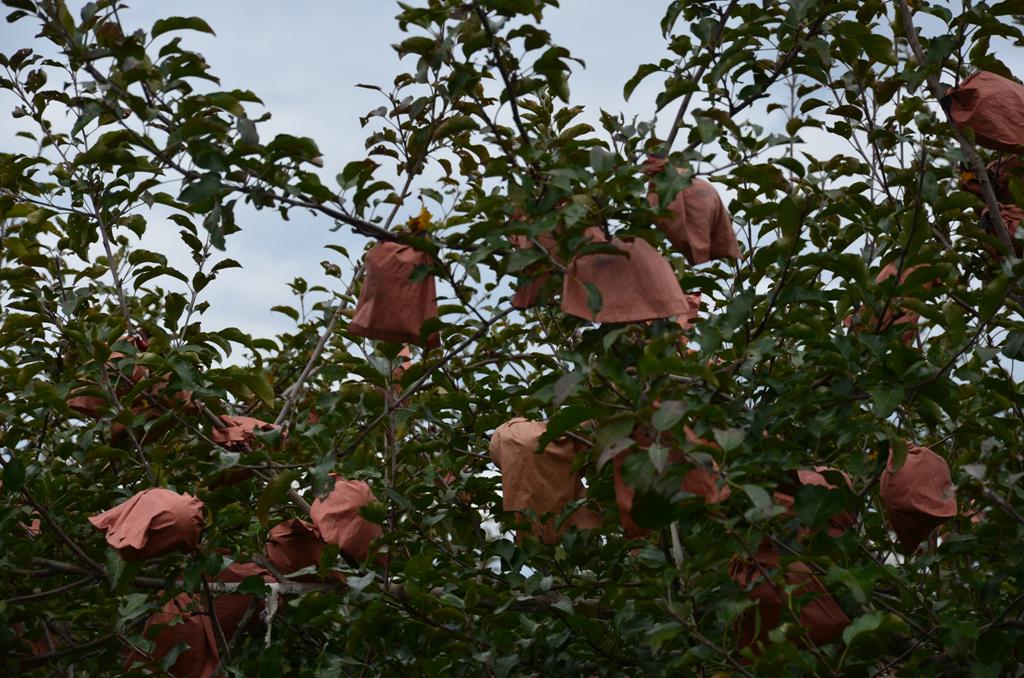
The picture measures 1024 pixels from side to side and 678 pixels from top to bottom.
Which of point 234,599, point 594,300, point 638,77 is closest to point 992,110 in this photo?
point 638,77

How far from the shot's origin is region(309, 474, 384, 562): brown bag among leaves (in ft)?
7.50

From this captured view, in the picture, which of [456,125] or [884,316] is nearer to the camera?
[884,316]

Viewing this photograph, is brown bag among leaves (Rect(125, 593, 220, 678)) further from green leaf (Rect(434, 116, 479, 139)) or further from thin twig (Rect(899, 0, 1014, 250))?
thin twig (Rect(899, 0, 1014, 250))

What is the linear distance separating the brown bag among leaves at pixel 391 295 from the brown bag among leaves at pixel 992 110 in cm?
114

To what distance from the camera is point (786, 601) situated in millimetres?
1876

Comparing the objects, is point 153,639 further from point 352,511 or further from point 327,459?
point 327,459

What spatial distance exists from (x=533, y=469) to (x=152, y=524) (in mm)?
698

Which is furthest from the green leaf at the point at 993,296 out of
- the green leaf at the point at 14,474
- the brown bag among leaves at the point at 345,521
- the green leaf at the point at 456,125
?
the green leaf at the point at 14,474

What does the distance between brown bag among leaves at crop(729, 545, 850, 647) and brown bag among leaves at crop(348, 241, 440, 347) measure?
2.44 ft

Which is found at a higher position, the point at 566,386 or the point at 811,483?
the point at 566,386

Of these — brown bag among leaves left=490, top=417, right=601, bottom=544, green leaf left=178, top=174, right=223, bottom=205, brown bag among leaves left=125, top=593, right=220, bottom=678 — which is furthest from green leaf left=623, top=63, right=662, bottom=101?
brown bag among leaves left=125, top=593, right=220, bottom=678

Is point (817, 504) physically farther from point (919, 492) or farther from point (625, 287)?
point (625, 287)

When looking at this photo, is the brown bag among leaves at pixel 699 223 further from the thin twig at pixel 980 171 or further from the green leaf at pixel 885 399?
the thin twig at pixel 980 171

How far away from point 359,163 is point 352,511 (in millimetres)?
719
